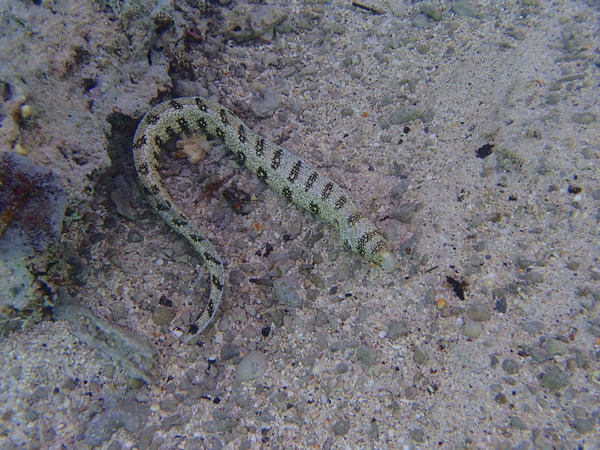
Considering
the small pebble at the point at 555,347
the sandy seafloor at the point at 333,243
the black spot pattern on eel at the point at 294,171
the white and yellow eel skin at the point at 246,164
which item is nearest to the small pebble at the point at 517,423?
the sandy seafloor at the point at 333,243

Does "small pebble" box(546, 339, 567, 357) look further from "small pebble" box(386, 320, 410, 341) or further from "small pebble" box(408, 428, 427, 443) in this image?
"small pebble" box(408, 428, 427, 443)

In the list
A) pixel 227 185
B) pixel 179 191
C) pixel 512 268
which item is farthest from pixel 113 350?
pixel 512 268

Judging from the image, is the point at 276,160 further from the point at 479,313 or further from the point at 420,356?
the point at 479,313

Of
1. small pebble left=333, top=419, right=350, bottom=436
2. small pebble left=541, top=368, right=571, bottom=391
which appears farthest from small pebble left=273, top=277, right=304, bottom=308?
small pebble left=541, top=368, right=571, bottom=391

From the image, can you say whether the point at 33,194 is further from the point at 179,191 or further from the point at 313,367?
the point at 313,367

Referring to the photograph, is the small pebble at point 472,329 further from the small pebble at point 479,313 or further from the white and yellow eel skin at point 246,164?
the white and yellow eel skin at point 246,164

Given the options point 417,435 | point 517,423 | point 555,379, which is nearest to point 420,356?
point 417,435
